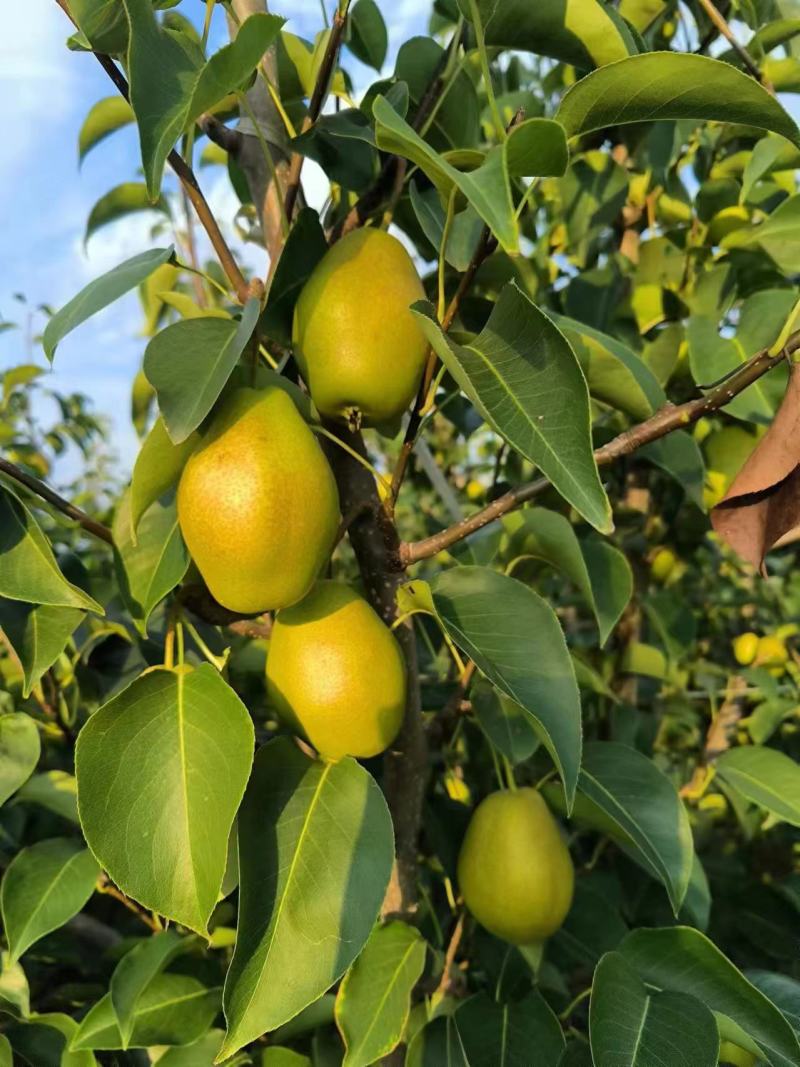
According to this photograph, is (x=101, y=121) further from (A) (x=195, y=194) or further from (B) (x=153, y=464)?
(B) (x=153, y=464)

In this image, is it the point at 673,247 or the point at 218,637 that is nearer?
the point at 218,637

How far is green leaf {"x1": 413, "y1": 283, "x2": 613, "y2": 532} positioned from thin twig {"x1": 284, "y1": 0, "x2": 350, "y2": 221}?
207mm

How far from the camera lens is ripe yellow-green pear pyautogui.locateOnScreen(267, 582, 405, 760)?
0.64 meters

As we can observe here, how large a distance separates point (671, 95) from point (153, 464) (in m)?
0.39

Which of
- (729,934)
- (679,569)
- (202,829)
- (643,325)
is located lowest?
(729,934)

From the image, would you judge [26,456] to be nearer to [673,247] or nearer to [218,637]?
[218,637]

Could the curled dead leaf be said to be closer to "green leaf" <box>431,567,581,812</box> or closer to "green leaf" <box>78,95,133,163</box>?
"green leaf" <box>431,567,581,812</box>

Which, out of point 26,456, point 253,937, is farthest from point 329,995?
point 26,456

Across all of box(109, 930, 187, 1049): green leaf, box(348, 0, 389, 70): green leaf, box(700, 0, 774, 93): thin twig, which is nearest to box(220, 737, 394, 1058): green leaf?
box(109, 930, 187, 1049): green leaf

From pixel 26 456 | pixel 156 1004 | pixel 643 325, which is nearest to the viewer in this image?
pixel 156 1004

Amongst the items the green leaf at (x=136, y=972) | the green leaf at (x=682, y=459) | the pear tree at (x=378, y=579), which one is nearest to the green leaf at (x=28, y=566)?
the pear tree at (x=378, y=579)

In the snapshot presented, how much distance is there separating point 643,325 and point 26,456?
1452 mm

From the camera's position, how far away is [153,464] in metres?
0.60

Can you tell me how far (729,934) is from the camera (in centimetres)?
126
